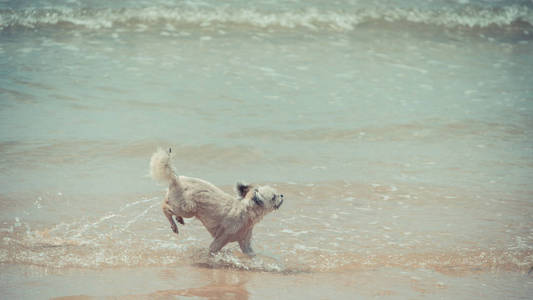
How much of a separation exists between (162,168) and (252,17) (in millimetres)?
11579

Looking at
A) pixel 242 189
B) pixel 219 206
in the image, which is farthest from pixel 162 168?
pixel 242 189

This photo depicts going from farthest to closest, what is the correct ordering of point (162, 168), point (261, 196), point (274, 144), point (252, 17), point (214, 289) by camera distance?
point (252, 17), point (274, 144), point (261, 196), point (162, 168), point (214, 289)

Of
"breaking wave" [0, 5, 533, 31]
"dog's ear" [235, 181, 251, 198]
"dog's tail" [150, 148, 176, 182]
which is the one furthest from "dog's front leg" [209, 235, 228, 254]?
"breaking wave" [0, 5, 533, 31]

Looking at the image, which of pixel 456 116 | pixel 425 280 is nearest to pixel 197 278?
pixel 425 280

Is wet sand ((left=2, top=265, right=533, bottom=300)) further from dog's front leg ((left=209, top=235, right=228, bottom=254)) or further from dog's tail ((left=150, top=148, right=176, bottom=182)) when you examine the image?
dog's tail ((left=150, top=148, right=176, bottom=182))

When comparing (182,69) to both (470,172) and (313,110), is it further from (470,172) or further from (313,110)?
(470,172)

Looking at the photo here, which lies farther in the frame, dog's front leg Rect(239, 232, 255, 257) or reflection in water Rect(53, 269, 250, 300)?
dog's front leg Rect(239, 232, 255, 257)

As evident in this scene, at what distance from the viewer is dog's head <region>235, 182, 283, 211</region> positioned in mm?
6289

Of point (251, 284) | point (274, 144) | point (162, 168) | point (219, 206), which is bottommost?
point (251, 284)

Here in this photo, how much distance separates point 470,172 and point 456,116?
9.69 feet

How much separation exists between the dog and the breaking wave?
34.8 ft

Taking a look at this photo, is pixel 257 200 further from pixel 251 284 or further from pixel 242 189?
pixel 251 284

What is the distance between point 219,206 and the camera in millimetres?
6301

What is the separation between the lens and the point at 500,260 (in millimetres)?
6512
